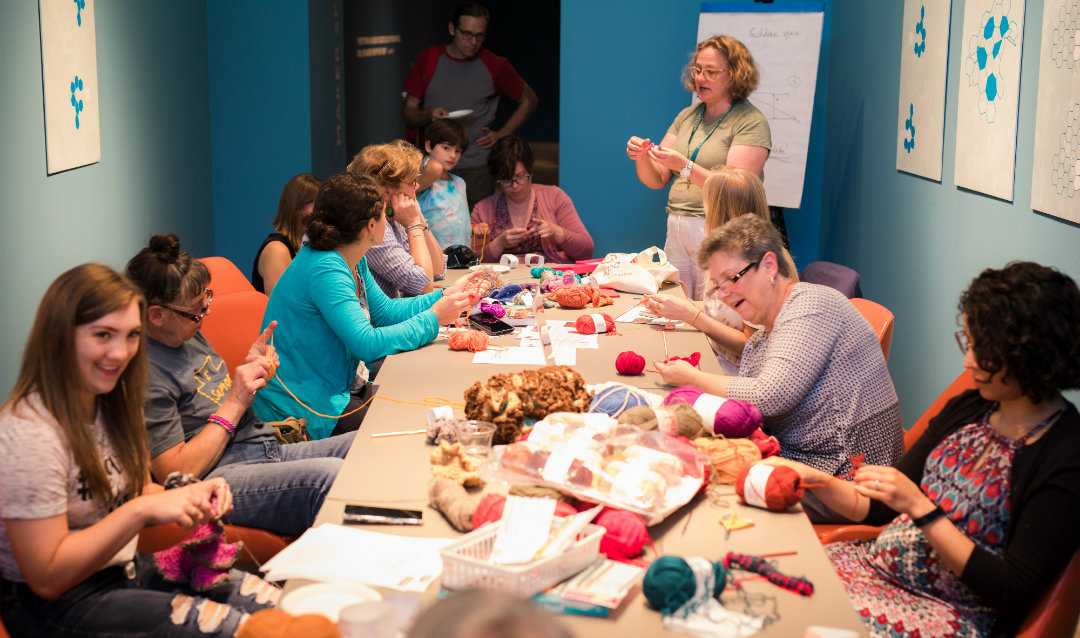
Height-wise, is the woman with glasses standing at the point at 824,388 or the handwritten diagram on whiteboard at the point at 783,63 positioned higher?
the handwritten diagram on whiteboard at the point at 783,63

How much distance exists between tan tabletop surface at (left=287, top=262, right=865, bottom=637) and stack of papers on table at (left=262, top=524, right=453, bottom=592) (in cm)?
5

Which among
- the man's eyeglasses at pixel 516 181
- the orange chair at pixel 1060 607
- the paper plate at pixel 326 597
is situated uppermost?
the man's eyeglasses at pixel 516 181

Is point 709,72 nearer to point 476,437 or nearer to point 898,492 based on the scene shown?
point 476,437

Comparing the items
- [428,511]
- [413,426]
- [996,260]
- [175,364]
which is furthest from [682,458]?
[996,260]

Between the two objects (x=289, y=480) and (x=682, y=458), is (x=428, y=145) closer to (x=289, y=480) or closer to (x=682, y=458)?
(x=289, y=480)

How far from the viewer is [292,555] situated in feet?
5.62

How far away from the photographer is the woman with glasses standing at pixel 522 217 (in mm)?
5113

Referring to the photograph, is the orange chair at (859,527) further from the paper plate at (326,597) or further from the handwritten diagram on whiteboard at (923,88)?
the handwritten diagram on whiteboard at (923,88)

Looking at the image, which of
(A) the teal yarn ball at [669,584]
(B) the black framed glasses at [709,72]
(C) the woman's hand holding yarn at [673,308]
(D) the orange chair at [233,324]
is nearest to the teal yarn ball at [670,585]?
(A) the teal yarn ball at [669,584]

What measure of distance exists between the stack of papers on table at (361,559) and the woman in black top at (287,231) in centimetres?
219

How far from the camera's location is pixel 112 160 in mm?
4359

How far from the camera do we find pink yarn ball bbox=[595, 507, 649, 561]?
65.3 inches

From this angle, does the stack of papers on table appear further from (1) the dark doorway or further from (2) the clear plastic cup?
(1) the dark doorway

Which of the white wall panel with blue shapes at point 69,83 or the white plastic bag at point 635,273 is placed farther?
the white plastic bag at point 635,273
